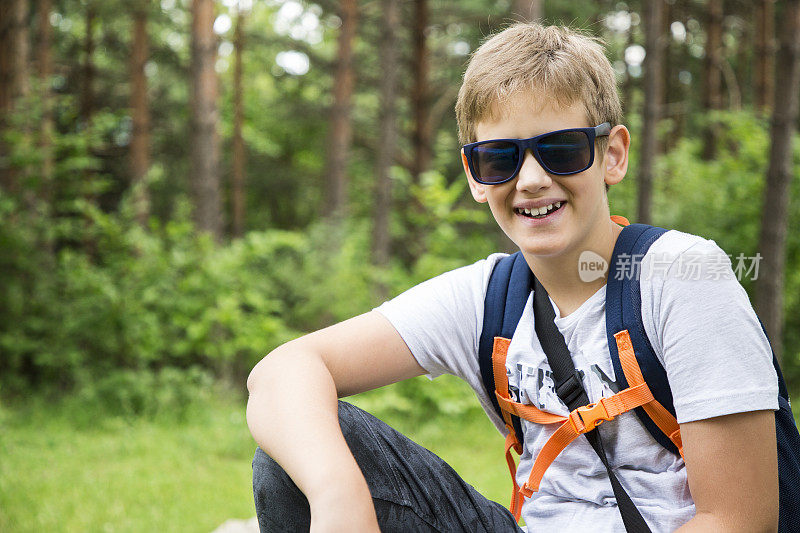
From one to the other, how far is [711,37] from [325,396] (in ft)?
45.5

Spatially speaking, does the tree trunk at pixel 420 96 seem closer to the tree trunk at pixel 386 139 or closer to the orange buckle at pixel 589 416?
the tree trunk at pixel 386 139

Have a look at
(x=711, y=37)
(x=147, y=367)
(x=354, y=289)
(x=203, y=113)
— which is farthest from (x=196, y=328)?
(x=711, y=37)

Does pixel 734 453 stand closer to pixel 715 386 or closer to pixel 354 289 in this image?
pixel 715 386

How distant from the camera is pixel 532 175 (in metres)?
1.67

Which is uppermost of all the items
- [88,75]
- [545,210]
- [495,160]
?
[88,75]

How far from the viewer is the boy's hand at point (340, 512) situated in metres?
1.46

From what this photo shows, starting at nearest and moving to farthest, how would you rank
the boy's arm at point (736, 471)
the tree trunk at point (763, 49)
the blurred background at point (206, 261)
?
the boy's arm at point (736, 471) → the blurred background at point (206, 261) → the tree trunk at point (763, 49)

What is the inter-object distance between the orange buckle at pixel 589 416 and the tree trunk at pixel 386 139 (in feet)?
26.1

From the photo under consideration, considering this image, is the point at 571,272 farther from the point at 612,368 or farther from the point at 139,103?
the point at 139,103

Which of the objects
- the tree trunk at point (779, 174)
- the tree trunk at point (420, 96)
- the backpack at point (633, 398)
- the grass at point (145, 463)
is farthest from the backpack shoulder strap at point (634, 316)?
the tree trunk at point (420, 96)

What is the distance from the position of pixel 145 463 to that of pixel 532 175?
4.45 meters

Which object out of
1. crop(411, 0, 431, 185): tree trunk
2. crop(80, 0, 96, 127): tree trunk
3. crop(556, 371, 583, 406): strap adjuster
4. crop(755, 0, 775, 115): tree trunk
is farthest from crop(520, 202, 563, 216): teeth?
crop(80, 0, 96, 127): tree trunk

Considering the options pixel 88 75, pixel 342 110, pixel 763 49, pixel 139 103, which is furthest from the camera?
pixel 88 75

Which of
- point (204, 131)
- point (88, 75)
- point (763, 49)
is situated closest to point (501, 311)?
point (204, 131)
